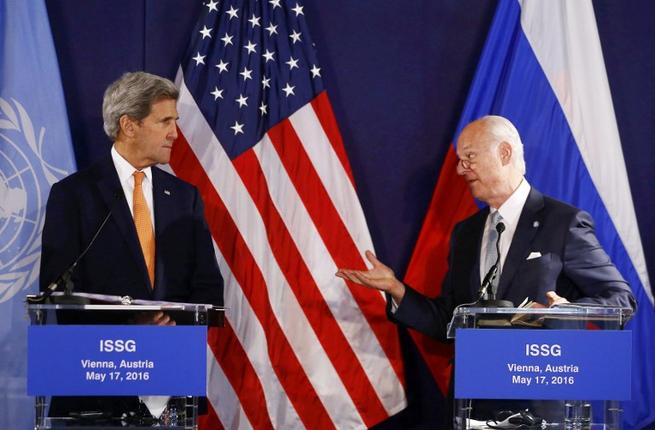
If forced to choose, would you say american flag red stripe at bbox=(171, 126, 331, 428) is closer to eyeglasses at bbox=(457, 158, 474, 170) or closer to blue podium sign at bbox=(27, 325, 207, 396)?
eyeglasses at bbox=(457, 158, 474, 170)

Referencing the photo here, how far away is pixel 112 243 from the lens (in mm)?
3514

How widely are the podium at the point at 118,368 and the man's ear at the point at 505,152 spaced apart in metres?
1.58

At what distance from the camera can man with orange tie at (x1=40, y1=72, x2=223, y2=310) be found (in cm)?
351

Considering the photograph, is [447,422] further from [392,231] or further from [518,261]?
[392,231]

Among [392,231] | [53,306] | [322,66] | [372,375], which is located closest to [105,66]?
[322,66]

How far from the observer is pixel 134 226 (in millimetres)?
3535

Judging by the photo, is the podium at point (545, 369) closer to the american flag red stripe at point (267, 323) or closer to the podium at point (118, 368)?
the podium at point (118, 368)

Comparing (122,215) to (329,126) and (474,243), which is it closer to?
(329,126)

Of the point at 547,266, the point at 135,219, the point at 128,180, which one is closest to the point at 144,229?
the point at 135,219

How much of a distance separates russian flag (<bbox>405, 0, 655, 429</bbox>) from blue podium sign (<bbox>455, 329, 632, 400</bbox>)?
5.35ft

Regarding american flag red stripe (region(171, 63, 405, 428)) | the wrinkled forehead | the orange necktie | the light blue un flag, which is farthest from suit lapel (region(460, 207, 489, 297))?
the light blue un flag

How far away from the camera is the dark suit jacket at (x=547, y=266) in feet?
11.5

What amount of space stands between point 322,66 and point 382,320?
3.86 ft

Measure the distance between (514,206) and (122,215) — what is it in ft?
4.71
